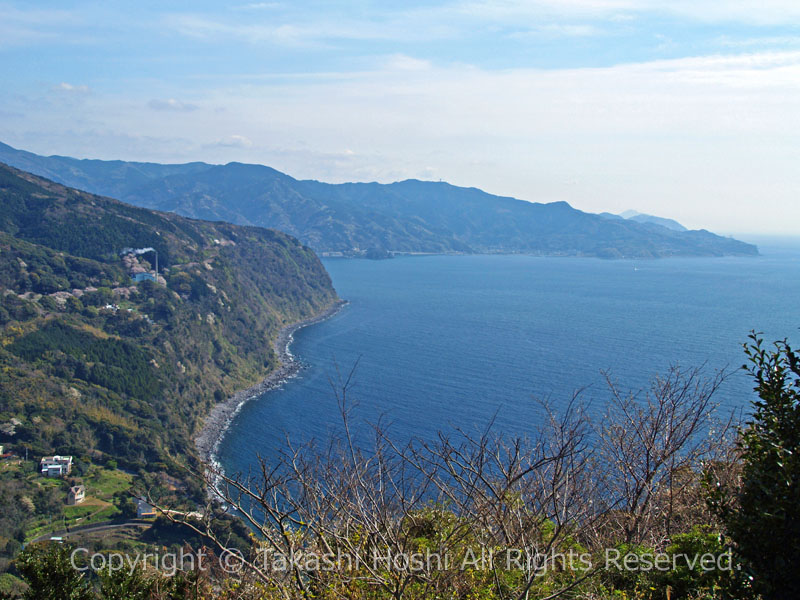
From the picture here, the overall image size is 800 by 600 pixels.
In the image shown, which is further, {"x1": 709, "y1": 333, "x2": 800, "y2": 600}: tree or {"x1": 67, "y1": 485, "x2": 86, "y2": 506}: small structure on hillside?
{"x1": 67, "y1": 485, "x2": 86, "y2": 506}: small structure on hillside

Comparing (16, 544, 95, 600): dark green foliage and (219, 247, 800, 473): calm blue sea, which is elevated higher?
(16, 544, 95, 600): dark green foliage

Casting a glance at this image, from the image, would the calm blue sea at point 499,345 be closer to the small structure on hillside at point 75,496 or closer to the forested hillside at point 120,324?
the forested hillside at point 120,324

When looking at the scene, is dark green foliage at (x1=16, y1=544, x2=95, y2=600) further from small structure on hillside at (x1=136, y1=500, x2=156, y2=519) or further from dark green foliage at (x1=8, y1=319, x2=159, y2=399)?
dark green foliage at (x1=8, y1=319, x2=159, y2=399)

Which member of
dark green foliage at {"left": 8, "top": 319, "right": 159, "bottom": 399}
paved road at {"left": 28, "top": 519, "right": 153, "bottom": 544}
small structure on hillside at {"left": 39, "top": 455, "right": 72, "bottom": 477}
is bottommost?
paved road at {"left": 28, "top": 519, "right": 153, "bottom": 544}

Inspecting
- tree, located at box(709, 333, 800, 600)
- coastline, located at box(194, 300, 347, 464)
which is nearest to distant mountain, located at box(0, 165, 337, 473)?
coastline, located at box(194, 300, 347, 464)

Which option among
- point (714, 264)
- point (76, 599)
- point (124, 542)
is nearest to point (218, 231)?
point (124, 542)

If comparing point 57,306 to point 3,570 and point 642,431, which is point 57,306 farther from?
point 642,431

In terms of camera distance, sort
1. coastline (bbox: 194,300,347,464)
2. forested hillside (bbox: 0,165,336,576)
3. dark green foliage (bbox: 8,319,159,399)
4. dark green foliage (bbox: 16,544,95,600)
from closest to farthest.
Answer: dark green foliage (bbox: 16,544,95,600), forested hillside (bbox: 0,165,336,576), coastline (bbox: 194,300,347,464), dark green foliage (bbox: 8,319,159,399)

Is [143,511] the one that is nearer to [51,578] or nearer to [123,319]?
[51,578]
